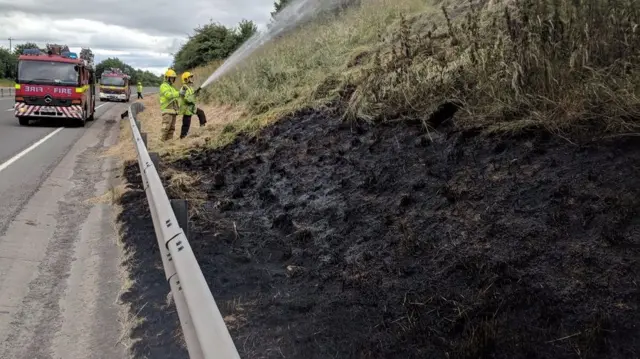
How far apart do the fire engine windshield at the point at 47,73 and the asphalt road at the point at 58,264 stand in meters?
9.36

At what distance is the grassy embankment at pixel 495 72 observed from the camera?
4285 mm

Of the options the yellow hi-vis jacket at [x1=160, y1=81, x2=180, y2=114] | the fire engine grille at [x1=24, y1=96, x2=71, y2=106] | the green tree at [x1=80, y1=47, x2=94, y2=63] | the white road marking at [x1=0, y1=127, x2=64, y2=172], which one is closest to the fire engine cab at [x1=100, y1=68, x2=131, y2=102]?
the green tree at [x1=80, y1=47, x2=94, y2=63]

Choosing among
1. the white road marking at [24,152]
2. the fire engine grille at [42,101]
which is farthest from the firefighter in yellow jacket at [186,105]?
the fire engine grille at [42,101]

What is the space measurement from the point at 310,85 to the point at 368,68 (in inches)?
90.9

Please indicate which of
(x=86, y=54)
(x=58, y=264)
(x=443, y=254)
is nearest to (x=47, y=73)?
(x=86, y=54)

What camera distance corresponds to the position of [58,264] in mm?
4996

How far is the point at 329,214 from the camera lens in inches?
204

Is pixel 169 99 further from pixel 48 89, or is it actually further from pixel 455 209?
pixel 455 209

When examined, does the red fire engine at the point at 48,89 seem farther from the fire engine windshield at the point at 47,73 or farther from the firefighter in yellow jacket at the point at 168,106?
the firefighter in yellow jacket at the point at 168,106

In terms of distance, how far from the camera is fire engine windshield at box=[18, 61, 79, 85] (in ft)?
61.1

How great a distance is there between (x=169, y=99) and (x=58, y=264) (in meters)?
7.62

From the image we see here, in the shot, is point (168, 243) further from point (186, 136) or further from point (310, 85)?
point (186, 136)

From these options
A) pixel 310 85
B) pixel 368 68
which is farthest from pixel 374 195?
pixel 310 85

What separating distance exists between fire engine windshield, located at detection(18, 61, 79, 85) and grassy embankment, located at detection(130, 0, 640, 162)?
1025 centimetres
